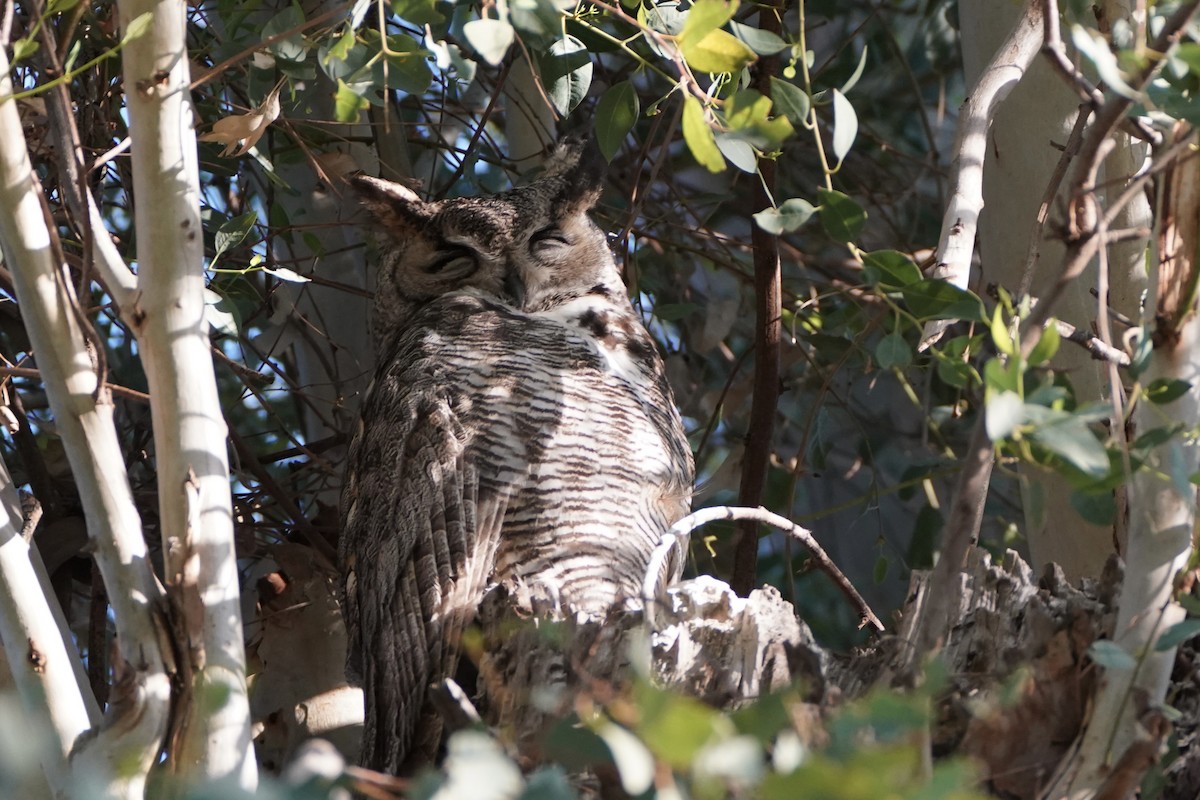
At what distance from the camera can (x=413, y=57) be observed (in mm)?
1227

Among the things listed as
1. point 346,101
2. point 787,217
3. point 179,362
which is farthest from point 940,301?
point 179,362

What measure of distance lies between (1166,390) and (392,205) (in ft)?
5.07

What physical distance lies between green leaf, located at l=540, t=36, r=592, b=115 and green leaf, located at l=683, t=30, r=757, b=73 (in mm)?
489

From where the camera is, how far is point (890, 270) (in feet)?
3.52

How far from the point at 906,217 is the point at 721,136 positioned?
2148 mm

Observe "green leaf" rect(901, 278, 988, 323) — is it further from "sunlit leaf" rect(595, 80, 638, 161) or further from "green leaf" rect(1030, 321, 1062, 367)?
"sunlit leaf" rect(595, 80, 638, 161)

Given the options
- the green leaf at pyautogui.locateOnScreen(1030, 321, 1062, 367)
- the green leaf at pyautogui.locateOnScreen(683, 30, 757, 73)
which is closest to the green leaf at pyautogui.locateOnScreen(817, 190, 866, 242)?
the green leaf at pyautogui.locateOnScreen(683, 30, 757, 73)

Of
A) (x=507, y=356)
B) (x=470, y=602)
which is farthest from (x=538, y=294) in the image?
(x=470, y=602)

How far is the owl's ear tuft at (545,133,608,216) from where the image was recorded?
2246 mm

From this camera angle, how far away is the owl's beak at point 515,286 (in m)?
2.16

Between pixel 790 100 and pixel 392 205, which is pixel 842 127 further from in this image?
pixel 392 205

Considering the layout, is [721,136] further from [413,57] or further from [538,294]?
[538,294]

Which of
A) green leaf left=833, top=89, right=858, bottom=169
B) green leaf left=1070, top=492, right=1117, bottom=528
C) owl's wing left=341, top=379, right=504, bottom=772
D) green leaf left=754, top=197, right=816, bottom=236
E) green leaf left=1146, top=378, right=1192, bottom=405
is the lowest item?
owl's wing left=341, top=379, right=504, bottom=772

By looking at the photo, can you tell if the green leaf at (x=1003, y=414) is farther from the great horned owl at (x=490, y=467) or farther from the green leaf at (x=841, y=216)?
the great horned owl at (x=490, y=467)
